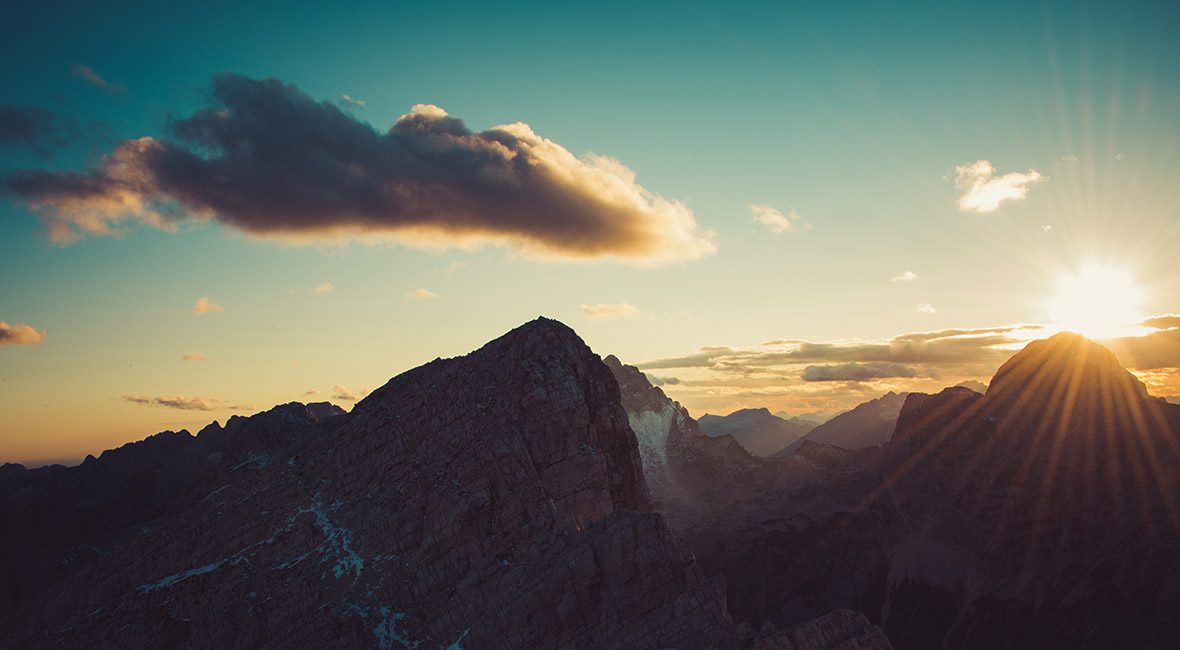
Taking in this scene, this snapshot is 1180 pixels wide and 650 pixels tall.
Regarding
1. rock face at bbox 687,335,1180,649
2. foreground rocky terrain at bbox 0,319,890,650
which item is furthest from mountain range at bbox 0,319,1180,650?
rock face at bbox 687,335,1180,649

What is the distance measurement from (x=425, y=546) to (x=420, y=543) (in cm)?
145

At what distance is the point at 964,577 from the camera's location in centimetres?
18912

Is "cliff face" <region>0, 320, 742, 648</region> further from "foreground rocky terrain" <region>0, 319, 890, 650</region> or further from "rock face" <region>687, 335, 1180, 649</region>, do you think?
"rock face" <region>687, 335, 1180, 649</region>

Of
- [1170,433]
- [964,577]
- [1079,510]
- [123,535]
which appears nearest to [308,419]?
[123,535]

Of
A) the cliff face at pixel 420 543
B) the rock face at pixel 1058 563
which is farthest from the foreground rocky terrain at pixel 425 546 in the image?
the rock face at pixel 1058 563

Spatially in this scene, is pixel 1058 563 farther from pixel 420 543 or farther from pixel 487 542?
pixel 420 543

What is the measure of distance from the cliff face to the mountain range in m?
0.40

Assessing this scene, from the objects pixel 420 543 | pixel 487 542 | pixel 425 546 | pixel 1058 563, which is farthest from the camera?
pixel 1058 563

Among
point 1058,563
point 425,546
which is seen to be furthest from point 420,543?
point 1058,563

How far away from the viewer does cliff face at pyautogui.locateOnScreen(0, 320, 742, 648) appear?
94938 mm

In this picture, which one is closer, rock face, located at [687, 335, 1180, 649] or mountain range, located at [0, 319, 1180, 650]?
mountain range, located at [0, 319, 1180, 650]

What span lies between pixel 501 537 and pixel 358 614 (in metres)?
26.6

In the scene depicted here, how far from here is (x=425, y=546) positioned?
12225cm

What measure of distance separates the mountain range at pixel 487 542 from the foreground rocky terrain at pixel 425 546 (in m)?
0.40
